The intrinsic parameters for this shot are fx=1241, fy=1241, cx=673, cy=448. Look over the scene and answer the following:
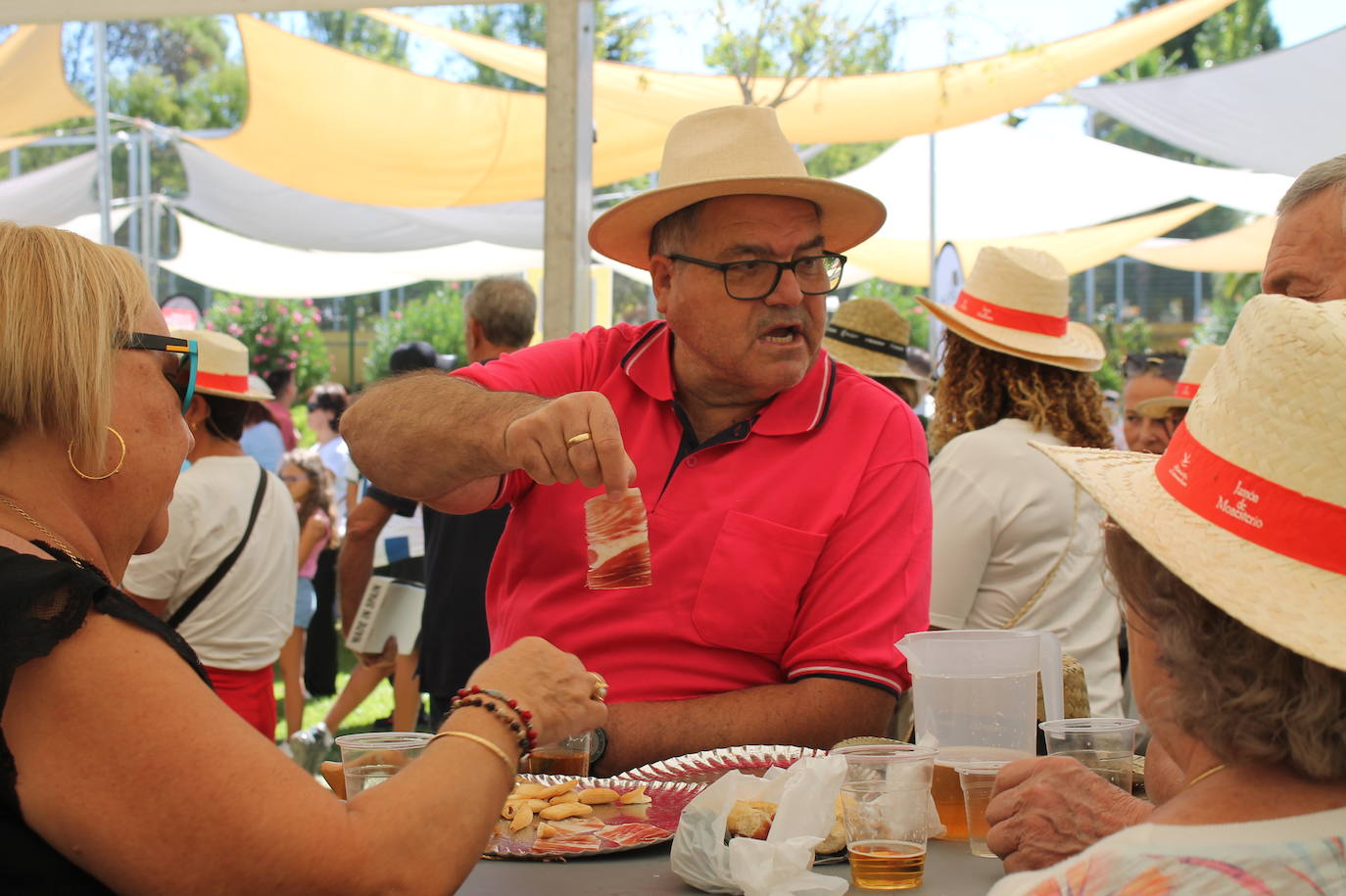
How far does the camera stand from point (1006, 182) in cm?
1612

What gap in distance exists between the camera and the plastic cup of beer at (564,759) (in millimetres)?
2107

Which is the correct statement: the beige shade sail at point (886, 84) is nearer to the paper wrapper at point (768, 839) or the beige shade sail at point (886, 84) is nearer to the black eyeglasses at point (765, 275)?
the black eyeglasses at point (765, 275)

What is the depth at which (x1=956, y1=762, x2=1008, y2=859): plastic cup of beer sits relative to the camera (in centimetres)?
183

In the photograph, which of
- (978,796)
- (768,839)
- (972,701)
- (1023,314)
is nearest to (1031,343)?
(1023,314)

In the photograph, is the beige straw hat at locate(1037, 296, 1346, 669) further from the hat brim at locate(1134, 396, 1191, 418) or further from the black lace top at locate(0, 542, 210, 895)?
the hat brim at locate(1134, 396, 1191, 418)

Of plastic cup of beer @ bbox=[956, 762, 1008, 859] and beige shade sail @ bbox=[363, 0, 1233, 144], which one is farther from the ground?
beige shade sail @ bbox=[363, 0, 1233, 144]

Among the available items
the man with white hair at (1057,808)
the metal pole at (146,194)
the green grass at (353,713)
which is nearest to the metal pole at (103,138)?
the green grass at (353,713)

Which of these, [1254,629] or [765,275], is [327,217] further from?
[1254,629]

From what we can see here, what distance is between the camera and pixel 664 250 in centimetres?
305

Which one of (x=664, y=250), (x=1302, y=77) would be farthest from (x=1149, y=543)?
(x=1302, y=77)

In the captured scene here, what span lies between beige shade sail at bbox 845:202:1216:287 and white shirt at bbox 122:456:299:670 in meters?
12.7

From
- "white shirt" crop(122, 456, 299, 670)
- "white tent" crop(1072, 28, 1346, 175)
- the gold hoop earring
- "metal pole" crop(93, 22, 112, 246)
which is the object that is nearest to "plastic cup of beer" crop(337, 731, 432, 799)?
the gold hoop earring

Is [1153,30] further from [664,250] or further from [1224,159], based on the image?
[664,250]

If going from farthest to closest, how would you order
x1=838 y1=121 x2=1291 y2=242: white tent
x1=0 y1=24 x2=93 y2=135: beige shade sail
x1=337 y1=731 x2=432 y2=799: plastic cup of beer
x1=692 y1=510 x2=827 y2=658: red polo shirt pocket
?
x1=838 y1=121 x2=1291 y2=242: white tent → x1=0 y1=24 x2=93 y2=135: beige shade sail → x1=692 y1=510 x2=827 y2=658: red polo shirt pocket → x1=337 y1=731 x2=432 y2=799: plastic cup of beer
